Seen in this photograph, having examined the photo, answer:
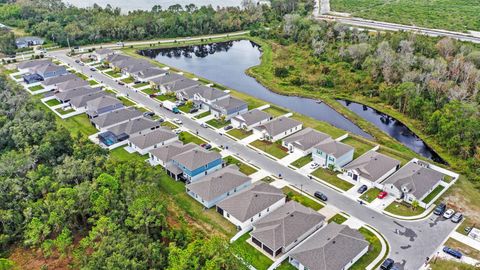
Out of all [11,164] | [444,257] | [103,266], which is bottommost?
[444,257]

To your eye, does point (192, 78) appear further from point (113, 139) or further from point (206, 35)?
point (206, 35)

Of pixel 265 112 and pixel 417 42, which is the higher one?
pixel 417 42

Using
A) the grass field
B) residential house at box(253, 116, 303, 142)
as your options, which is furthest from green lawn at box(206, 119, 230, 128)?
the grass field

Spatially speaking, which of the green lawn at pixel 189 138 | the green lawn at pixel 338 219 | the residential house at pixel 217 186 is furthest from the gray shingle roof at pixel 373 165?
the green lawn at pixel 189 138

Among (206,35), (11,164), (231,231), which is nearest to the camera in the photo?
(231,231)

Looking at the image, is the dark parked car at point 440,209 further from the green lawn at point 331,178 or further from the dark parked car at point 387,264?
the dark parked car at point 387,264

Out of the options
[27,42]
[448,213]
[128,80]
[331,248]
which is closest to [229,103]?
[128,80]

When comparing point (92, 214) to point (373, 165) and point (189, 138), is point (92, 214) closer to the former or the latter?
point (189, 138)

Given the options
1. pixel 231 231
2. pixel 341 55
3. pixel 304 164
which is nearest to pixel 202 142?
pixel 304 164
